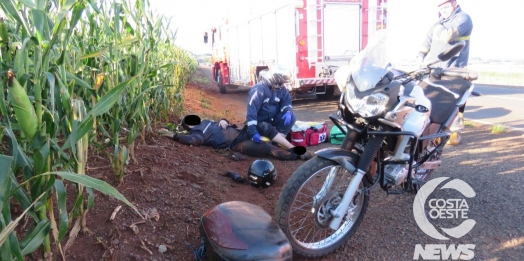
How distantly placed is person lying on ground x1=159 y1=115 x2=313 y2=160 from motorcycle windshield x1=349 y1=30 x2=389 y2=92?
209 cm

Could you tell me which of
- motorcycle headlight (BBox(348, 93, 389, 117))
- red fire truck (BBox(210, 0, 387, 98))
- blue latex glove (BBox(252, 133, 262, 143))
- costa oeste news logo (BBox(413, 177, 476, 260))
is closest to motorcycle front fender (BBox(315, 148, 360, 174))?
motorcycle headlight (BBox(348, 93, 389, 117))

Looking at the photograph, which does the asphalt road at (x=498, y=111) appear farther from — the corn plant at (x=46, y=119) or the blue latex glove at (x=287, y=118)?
the corn plant at (x=46, y=119)

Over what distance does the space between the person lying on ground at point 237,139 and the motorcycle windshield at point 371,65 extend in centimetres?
209

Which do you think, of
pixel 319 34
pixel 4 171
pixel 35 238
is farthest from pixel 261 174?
pixel 319 34

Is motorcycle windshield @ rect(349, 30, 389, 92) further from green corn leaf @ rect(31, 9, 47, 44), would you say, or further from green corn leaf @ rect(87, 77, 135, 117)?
green corn leaf @ rect(31, 9, 47, 44)

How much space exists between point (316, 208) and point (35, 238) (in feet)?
5.39

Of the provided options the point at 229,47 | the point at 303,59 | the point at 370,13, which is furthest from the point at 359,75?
the point at 229,47

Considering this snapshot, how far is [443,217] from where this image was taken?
307cm

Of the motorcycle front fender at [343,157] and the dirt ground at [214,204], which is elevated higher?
the motorcycle front fender at [343,157]

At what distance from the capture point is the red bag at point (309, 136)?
5.28m

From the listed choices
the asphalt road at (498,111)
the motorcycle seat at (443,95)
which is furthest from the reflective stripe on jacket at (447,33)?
the asphalt road at (498,111)

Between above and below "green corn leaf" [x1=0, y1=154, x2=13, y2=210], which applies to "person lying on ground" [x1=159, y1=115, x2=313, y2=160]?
below

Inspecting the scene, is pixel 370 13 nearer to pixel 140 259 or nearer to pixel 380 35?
pixel 380 35

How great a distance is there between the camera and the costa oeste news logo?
2547mm
